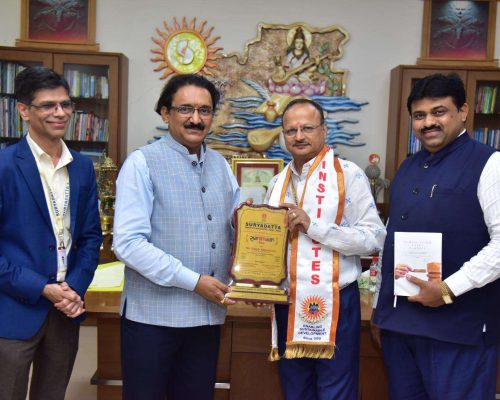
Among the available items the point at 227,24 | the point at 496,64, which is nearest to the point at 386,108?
the point at 496,64

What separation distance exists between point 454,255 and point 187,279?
2.70ft

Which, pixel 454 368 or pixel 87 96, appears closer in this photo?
pixel 454 368

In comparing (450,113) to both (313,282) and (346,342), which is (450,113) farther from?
(346,342)

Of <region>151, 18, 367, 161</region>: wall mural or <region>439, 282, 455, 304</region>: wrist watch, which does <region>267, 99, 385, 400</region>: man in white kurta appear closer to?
<region>439, 282, 455, 304</region>: wrist watch

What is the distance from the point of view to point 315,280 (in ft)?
5.54

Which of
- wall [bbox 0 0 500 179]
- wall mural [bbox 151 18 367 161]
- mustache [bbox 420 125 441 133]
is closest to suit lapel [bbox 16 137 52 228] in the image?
mustache [bbox 420 125 441 133]

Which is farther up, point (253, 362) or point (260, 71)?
point (260, 71)

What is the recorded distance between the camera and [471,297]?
150 centimetres

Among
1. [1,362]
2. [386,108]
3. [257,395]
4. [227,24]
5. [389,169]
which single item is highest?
[227,24]

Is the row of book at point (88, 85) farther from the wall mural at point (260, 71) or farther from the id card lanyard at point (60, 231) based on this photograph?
the id card lanyard at point (60, 231)

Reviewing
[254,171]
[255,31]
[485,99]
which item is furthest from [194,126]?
[485,99]

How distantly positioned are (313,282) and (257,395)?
0.78m

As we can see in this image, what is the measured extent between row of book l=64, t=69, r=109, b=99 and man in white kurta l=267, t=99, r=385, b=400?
2.94 meters

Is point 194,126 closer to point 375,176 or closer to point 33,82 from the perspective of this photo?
point 33,82
